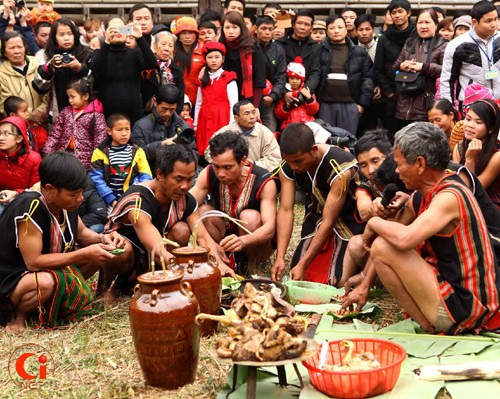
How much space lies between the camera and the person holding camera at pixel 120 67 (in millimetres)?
6930

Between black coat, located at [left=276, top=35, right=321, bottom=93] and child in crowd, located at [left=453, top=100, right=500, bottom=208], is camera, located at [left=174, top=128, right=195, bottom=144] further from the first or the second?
child in crowd, located at [left=453, top=100, right=500, bottom=208]

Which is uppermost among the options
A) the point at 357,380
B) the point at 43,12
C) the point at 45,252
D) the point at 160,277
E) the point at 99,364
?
the point at 43,12

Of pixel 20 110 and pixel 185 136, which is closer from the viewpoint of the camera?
pixel 20 110

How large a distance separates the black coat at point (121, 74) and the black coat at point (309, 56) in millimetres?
1987

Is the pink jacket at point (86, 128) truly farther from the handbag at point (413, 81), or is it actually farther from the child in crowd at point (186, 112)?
the handbag at point (413, 81)

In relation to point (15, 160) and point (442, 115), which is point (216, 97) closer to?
point (15, 160)

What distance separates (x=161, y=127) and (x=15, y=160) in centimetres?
148

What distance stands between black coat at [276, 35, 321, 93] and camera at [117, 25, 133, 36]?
2.18 m

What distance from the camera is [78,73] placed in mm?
7070

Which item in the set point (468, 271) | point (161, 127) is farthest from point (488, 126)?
point (161, 127)

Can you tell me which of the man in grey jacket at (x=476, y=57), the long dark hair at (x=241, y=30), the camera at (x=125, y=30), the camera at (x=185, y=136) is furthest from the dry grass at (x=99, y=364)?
the long dark hair at (x=241, y=30)

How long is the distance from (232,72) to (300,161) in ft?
8.74

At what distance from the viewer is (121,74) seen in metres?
7.04

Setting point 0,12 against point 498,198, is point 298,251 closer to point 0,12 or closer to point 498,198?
point 498,198
